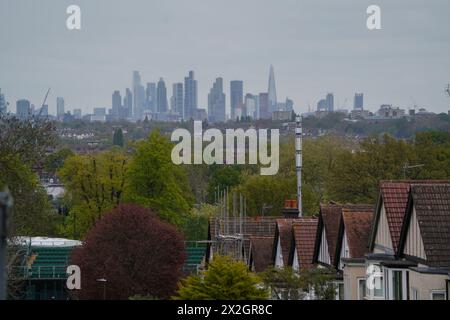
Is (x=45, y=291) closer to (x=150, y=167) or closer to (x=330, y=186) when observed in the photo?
(x=150, y=167)

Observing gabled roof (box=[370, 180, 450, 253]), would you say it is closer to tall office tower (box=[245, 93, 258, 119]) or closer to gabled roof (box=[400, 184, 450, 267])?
gabled roof (box=[400, 184, 450, 267])

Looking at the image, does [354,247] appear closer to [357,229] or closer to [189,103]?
[357,229]

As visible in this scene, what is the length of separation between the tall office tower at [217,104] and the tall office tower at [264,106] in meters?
14.5

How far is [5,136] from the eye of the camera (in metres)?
41.9

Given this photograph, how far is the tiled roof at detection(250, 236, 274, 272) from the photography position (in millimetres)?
36250

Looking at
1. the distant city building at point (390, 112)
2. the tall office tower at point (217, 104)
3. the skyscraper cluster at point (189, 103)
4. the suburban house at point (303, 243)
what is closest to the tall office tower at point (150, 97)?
the skyscraper cluster at point (189, 103)

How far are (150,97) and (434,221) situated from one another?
579 ft

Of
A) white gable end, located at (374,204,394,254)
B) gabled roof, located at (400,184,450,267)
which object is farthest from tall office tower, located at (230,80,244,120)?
gabled roof, located at (400,184,450,267)

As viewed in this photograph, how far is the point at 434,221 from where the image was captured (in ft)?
70.7

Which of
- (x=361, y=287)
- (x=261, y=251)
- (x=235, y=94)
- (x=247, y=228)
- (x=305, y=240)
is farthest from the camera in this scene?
(x=235, y=94)

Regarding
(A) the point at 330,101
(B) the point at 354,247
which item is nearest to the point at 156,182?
(B) the point at 354,247

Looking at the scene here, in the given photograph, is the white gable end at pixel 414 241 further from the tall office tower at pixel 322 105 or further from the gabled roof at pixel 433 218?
the tall office tower at pixel 322 105

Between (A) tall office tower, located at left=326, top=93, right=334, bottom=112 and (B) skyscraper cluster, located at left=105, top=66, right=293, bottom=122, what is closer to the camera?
(B) skyscraper cluster, located at left=105, top=66, right=293, bottom=122
